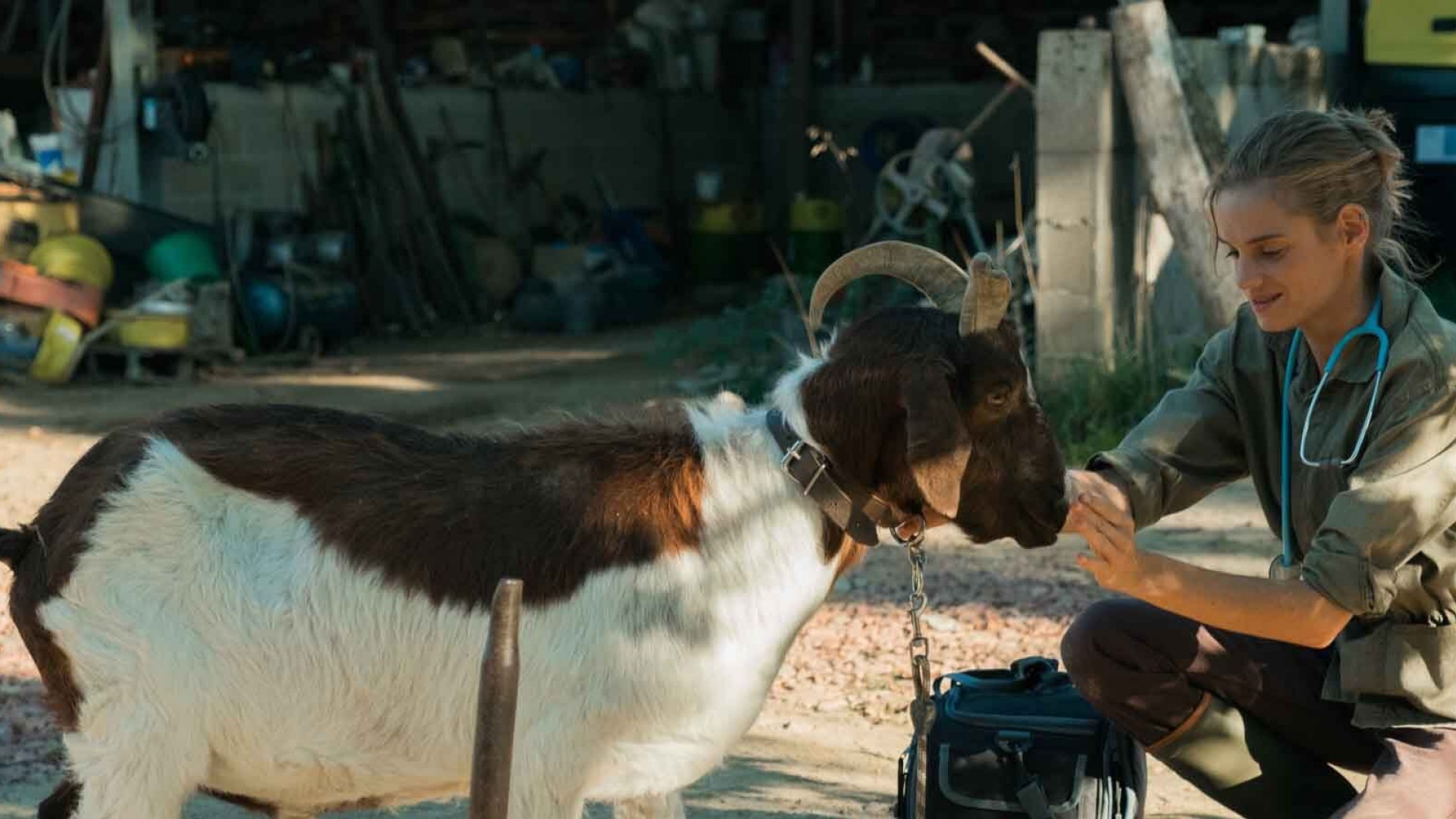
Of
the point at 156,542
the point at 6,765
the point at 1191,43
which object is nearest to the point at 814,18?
the point at 1191,43

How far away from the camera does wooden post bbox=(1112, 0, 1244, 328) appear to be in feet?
30.6

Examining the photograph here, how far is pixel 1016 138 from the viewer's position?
18344 millimetres

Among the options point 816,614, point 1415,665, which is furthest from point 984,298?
point 816,614

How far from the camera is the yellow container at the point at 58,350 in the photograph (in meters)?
12.2

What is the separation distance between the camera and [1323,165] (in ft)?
Result: 11.6

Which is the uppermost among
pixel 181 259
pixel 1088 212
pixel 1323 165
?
pixel 1323 165

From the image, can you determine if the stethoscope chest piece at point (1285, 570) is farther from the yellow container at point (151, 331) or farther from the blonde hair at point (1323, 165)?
the yellow container at point (151, 331)

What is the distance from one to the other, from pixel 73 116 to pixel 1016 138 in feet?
29.0

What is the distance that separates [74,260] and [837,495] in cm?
973

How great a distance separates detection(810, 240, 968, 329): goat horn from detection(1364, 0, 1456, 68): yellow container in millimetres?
7226

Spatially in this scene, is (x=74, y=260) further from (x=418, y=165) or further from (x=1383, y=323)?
(x=1383, y=323)

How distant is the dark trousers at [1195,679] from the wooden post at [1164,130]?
5.46 m

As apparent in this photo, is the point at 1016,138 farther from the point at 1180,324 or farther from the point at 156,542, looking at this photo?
the point at 156,542

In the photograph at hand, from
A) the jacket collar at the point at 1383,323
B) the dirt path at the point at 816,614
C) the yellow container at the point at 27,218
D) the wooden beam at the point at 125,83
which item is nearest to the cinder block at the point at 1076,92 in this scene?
the dirt path at the point at 816,614
